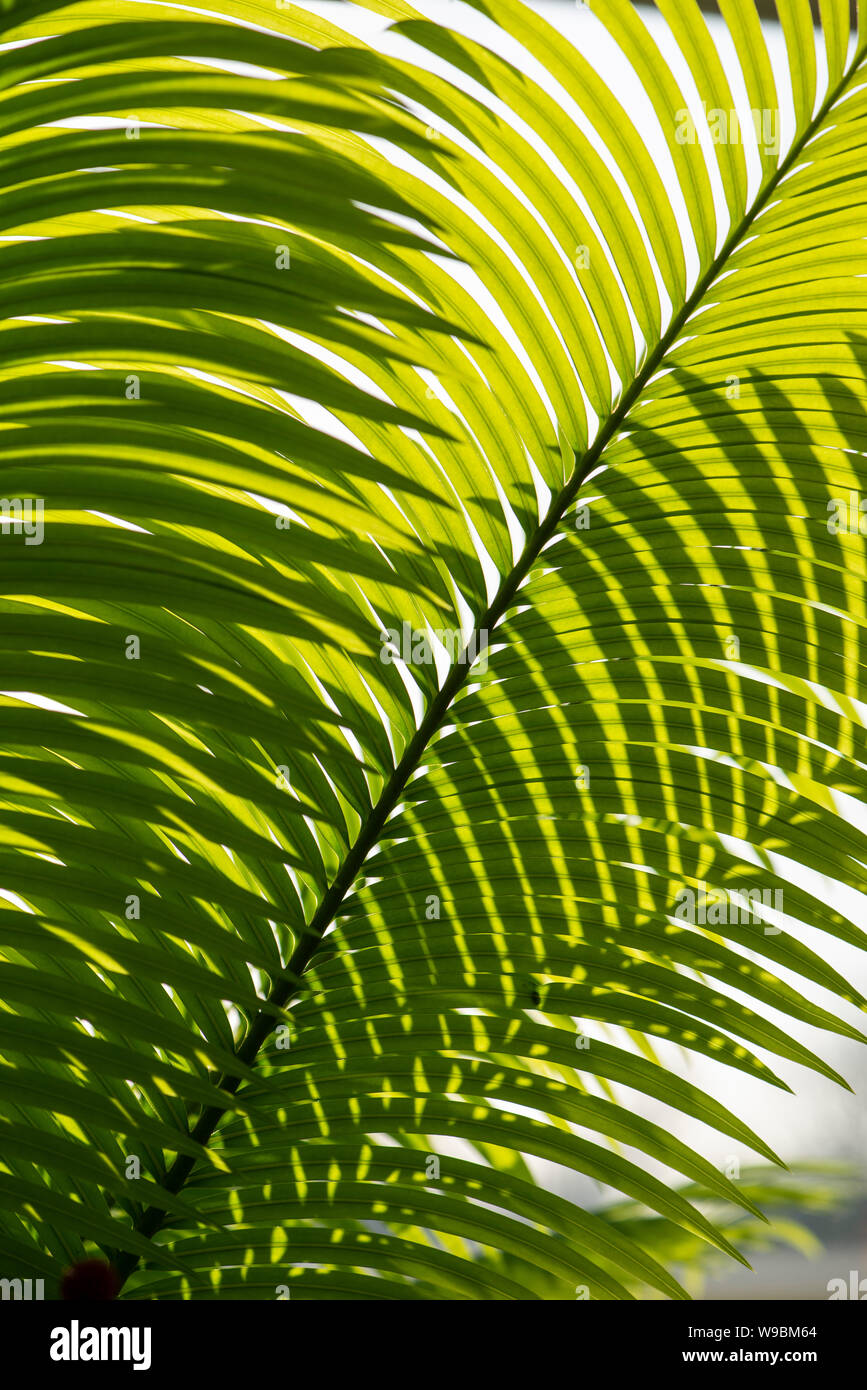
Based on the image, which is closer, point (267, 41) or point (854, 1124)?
point (267, 41)

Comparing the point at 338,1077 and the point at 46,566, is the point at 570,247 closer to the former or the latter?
the point at 46,566

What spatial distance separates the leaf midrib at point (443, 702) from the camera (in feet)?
2.06

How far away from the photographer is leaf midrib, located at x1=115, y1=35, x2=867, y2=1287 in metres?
0.63

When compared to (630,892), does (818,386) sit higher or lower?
higher

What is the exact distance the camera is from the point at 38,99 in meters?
0.42

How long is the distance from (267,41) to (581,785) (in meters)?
0.44

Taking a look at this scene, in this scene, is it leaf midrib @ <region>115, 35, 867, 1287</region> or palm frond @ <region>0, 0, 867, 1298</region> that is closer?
palm frond @ <region>0, 0, 867, 1298</region>

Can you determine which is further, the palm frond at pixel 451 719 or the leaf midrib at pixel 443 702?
the leaf midrib at pixel 443 702

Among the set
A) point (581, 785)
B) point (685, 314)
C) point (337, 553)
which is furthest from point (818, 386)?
point (337, 553)

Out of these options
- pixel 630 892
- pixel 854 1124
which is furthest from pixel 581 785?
pixel 854 1124

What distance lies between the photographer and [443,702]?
687 mm
